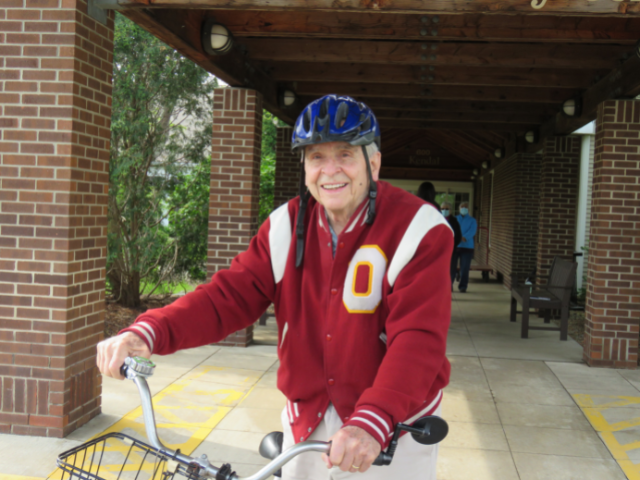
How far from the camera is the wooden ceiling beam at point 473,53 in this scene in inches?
267

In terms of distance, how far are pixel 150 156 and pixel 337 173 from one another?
23.8 feet

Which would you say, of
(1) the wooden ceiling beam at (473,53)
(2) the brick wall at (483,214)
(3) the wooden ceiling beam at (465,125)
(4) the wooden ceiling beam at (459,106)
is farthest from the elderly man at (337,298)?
(2) the brick wall at (483,214)

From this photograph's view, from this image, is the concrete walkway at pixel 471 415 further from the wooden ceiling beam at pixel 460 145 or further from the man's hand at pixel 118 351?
the wooden ceiling beam at pixel 460 145

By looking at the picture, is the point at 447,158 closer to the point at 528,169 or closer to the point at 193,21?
the point at 528,169

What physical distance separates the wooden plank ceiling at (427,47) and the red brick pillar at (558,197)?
16.9 inches

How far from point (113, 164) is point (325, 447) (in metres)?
7.45

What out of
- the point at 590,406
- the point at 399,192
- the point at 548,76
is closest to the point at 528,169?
the point at 548,76

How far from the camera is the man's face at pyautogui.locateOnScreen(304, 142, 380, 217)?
207 centimetres

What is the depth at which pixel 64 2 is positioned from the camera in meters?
4.24

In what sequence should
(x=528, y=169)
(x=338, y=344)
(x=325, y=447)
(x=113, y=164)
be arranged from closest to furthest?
(x=325, y=447)
(x=338, y=344)
(x=113, y=164)
(x=528, y=169)

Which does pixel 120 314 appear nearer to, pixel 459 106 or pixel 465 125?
pixel 459 106

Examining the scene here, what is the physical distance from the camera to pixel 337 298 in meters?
2.04

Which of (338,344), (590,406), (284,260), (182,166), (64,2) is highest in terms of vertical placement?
(64,2)

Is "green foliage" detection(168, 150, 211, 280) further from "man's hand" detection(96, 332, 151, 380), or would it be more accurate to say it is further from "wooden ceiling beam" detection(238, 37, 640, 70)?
"man's hand" detection(96, 332, 151, 380)
